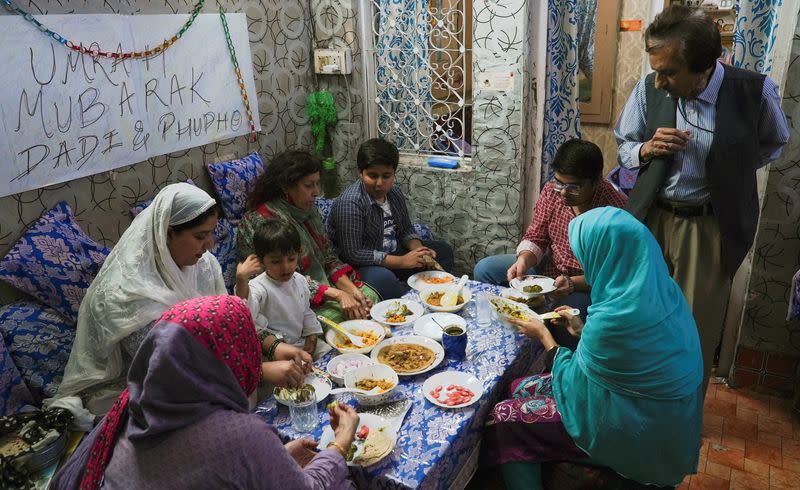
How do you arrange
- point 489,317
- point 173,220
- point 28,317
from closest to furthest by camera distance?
point 173,220 < point 28,317 < point 489,317

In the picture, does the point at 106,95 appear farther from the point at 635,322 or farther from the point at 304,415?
the point at 635,322

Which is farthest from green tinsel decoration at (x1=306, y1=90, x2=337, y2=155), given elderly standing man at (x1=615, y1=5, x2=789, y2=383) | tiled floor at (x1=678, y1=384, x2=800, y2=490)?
tiled floor at (x1=678, y1=384, x2=800, y2=490)

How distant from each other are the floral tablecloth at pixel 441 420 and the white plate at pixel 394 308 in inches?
2.6

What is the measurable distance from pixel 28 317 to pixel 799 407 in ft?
11.1

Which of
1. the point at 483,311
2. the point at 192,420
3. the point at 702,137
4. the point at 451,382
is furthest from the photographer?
the point at 483,311

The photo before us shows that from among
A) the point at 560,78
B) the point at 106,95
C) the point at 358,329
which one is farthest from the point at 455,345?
the point at 560,78

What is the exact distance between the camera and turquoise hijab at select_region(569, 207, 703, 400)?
144 centimetres

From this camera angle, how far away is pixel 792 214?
2531 millimetres

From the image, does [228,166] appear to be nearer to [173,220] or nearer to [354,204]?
[354,204]

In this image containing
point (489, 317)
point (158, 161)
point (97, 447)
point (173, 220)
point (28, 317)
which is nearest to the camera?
point (97, 447)

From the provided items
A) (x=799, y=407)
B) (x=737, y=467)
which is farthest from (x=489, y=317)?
(x=799, y=407)

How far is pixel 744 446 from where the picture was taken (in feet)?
7.93

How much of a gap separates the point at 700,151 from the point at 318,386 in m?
1.68

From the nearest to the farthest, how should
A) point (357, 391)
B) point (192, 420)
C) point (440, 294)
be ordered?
point (192, 420) → point (357, 391) → point (440, 294)
